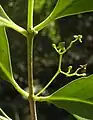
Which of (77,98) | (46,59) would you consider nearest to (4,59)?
(77,98)

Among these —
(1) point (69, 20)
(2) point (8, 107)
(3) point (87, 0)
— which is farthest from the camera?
(1) point (69, 20)

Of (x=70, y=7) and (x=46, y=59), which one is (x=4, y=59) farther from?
(x=46, y=59)

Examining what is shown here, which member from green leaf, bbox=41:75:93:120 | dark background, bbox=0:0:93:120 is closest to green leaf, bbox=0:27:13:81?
green leaf, bbox=41:75:93:120

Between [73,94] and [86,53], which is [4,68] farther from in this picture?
[86,53]

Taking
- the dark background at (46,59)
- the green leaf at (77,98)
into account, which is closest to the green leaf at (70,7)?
the green leaf at (77,98)

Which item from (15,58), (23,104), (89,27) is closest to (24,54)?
(15,58)
